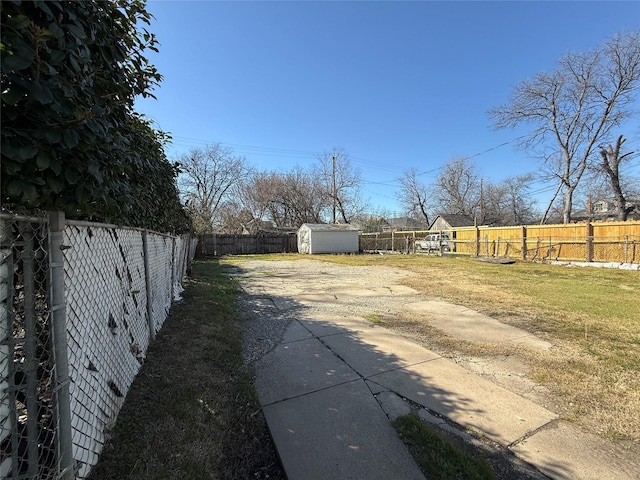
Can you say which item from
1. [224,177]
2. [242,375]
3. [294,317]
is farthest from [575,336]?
[224,177]

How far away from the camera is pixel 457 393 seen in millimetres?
2801

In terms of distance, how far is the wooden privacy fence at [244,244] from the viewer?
23688 mm

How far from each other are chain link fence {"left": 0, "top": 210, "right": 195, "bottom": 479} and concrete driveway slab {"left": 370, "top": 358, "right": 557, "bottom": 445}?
2317 millimetres

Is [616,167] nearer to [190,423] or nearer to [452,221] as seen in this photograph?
[452,221]

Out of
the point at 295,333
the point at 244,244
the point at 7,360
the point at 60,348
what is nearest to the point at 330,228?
the point at 244,244

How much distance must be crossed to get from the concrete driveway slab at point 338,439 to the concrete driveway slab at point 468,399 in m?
0.47

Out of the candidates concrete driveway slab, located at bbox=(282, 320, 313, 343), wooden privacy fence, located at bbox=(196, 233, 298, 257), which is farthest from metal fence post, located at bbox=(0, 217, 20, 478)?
wooden privacy fence, located at bbox=(196, 233, 298, 257)

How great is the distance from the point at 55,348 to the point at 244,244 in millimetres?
24750

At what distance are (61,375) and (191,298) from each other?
5289 millimetres

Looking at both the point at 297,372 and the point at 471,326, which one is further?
the point at 471,326

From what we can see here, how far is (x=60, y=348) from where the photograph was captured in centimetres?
150

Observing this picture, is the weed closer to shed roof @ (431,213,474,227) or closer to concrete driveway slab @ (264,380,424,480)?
concrete driveway slab @ (264,380,424,480)

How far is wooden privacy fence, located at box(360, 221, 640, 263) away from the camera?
41.8 ft

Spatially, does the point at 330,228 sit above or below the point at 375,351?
above
